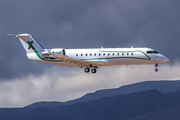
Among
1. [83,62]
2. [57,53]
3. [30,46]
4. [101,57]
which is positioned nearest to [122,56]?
[101,57]

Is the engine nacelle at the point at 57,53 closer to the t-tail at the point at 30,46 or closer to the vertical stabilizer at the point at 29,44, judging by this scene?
the t-tail at the point at 30,46

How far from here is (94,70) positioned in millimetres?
71312

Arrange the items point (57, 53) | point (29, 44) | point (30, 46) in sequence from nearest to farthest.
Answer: point (57, 53) < point (30, 46) < point (29, 44)

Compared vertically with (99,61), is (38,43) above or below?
above

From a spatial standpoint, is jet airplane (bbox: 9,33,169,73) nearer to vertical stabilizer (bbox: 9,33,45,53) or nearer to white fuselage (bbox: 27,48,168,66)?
white fuselage (bbox: 27,48,168,66)

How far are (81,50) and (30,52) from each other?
12294mm

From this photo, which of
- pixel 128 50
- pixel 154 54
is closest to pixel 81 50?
pixel 128 50

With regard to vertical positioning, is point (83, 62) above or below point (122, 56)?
below

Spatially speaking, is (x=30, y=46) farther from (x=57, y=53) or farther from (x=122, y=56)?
(x=122, y=56)

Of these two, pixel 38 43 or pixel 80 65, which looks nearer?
pixel 80 65

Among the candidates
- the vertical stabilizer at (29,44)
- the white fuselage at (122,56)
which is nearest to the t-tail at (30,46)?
A: the vertical stabilizer at (29,44)

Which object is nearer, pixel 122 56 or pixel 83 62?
pixel 122 56

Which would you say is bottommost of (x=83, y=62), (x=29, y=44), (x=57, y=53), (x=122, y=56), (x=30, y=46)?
(x=83, y=62)

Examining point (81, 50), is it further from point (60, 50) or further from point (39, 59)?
point (39, 59)
